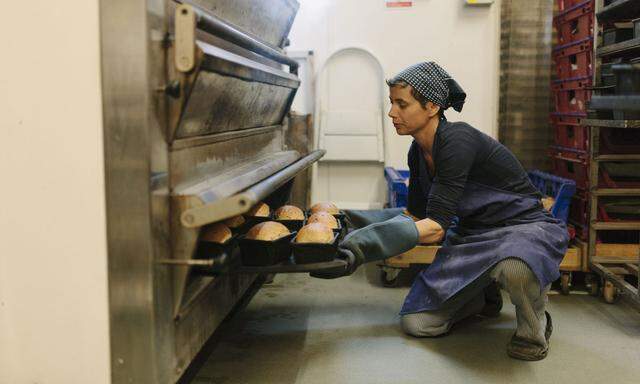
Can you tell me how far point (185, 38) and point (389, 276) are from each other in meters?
2.43

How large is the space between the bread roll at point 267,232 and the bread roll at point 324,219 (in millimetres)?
339

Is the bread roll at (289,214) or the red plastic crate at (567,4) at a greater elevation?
the red plastic crate at (567,4)

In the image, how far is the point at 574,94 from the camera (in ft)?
13.5

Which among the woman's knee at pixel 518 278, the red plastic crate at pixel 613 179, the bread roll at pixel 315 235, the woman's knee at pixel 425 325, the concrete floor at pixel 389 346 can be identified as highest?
the red plastic crate at pixel 613 179

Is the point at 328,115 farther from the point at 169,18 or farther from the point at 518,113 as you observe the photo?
the point at 169,18

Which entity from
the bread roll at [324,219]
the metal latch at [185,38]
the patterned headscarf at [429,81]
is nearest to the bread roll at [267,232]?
the bread roll at [324,219]

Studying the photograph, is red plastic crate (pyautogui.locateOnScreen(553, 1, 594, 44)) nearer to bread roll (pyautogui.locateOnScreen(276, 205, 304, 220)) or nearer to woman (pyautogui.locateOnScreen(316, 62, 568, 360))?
woman (pyautogui.locateOnScreen(316, 62, 568, 360))

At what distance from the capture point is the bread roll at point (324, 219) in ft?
8.69

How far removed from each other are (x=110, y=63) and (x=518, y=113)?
359 centimetres

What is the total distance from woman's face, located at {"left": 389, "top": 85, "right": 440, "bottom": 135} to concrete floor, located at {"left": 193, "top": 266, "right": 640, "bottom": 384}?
3.28 ft

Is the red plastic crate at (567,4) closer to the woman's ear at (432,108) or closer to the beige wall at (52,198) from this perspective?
the woman's ear at (432,108)

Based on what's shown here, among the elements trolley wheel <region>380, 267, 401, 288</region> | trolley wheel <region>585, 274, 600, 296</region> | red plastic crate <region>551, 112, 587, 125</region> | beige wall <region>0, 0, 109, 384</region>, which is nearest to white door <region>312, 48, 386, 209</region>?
trolley wheel <region>380, 267, 401, 288</region>

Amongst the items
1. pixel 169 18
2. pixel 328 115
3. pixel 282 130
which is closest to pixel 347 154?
pixel 328 115

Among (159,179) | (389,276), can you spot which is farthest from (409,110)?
(159,179)
